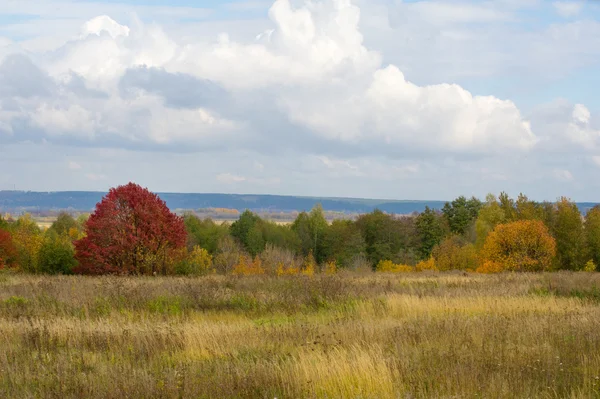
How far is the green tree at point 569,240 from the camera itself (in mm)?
67250

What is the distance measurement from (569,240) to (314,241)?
Result: 52923mm

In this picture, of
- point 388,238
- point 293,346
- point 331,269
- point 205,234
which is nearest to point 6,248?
point 331,269

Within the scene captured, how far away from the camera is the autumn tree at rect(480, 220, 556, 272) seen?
52.8m

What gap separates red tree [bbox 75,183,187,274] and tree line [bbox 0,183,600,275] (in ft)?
0.17

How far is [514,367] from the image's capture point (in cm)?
872

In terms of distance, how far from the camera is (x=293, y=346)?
10.4 m

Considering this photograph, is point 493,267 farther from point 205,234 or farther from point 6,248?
point 205,234

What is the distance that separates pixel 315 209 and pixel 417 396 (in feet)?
360

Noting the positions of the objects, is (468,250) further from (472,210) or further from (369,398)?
(369,398)

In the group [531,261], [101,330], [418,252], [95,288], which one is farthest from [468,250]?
[101,330]

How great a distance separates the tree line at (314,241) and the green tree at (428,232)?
0.15m

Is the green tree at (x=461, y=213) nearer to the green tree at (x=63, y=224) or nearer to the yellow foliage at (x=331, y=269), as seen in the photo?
the yellow foliage at (x=331, y=269)

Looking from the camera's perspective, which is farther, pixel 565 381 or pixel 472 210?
pixel 472 210

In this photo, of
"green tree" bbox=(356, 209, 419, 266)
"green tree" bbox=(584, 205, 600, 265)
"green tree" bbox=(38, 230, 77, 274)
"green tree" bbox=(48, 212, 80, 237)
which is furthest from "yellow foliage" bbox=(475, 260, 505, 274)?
"green tree" bbox=(48, 212, 80, 237)
